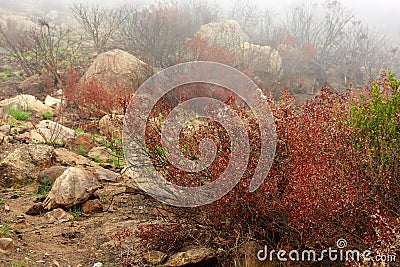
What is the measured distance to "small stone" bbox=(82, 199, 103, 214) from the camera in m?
4.16

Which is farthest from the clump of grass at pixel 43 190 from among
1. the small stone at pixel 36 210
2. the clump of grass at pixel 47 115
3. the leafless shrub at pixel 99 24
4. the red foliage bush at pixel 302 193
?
the leafless shrub at pixel 99 24

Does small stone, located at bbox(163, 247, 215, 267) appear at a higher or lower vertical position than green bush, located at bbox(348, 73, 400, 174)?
lower

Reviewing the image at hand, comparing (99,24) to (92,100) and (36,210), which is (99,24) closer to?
(92,100)

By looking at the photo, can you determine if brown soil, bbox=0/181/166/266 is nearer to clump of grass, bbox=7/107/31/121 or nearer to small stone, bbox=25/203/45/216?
small stone, bbox=25/203/45/216

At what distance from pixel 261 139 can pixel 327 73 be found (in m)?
11.4

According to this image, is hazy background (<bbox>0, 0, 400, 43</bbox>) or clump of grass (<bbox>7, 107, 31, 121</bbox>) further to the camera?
hazy background (<bbox>0, 0, 400, 43</bbox>)

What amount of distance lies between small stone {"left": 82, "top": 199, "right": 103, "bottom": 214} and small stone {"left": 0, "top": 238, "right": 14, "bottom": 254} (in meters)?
0.97

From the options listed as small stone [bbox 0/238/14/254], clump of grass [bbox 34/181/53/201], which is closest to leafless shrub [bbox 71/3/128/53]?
clump of grass [bbox 34/181/53/201]

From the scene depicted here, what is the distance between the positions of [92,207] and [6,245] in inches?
41.7

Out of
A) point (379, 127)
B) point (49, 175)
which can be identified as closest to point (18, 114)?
point (49, 175)

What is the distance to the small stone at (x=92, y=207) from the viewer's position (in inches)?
164

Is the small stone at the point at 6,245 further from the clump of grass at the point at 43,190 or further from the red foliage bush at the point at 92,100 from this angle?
the red foliage bush at the point at 92,100

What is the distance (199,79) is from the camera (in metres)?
8.38

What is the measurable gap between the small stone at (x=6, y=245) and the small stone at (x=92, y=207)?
3.20ft
